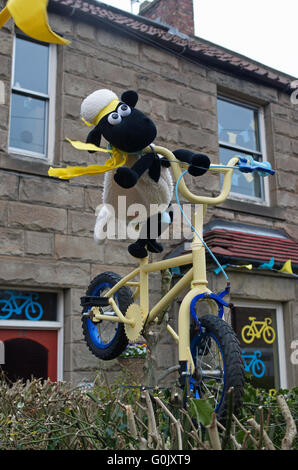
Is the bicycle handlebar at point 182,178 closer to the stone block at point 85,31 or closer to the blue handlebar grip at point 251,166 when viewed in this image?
the blue handlebar grip at point 251,166

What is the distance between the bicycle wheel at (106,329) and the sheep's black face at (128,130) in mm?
885

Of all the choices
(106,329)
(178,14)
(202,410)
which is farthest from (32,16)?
(178,14)

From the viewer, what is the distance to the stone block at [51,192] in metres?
5.52

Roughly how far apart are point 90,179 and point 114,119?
3639 millimetres

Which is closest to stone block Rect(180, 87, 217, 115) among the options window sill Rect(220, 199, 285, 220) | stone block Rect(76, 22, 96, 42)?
window sill Rect(220, 199, 285, 220)

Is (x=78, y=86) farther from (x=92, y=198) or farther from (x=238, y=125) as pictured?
(x=238, y=125)

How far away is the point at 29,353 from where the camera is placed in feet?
18.0

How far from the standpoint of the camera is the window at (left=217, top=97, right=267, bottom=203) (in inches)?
291

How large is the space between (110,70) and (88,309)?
165 inches

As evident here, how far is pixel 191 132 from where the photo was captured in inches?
271

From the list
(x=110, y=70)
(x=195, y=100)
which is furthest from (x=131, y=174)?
(x=195, y=100)

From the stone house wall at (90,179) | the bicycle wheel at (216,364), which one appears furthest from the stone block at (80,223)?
the bicycle wheel at (216,364)
